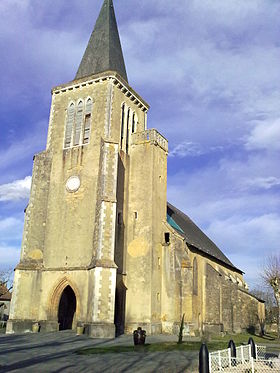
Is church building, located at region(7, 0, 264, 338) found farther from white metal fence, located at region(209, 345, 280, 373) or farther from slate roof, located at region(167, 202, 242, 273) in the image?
white metal fence, located at region(209, 345, 280, 373)

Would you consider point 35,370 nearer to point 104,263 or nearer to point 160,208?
point 104,263

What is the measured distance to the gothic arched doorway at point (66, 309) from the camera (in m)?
26.1

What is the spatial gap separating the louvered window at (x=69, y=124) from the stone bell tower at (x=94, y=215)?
0.09 m

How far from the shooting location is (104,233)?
2302 cm

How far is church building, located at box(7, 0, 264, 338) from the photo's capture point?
23688mm

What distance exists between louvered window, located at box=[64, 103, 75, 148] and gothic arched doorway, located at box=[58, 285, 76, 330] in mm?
10558

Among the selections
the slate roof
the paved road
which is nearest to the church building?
the slate roof

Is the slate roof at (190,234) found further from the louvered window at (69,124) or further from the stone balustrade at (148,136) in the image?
the louvered window at (69,124)

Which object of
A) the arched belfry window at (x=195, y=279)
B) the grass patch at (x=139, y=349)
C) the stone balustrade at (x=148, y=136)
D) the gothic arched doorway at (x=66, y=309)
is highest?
the stone balustrade at (x=148, y=136)

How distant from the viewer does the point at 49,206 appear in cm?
2695

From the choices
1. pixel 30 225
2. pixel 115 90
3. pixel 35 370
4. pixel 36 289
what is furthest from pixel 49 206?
pixel 35 370

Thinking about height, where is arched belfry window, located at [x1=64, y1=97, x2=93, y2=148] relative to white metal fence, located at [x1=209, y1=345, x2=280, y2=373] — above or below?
above

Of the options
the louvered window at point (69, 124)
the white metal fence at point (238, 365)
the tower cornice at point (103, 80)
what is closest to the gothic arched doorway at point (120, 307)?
the louvered window at point (69, 124)

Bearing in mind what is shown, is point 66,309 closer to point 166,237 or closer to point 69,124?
point 166,237
